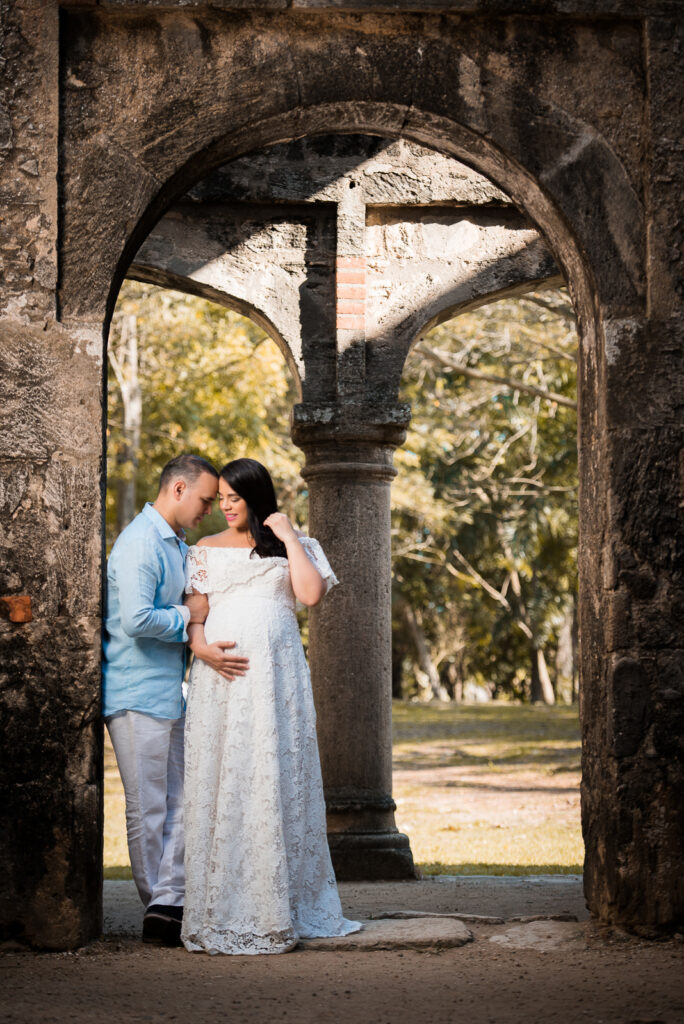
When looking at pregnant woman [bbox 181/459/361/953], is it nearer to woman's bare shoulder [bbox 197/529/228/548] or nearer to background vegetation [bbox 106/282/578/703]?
woman's bare shoulder [bbox 197/529/228/548]

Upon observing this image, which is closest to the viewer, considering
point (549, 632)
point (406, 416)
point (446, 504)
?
point (406, 416)

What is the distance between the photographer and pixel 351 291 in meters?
7.62

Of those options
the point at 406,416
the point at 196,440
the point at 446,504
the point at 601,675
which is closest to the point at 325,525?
the point at 406,416

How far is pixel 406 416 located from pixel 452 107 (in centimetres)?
277

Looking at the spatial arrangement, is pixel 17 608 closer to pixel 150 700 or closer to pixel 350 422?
pixel 150 700

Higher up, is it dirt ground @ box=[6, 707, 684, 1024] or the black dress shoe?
the black dress shoe

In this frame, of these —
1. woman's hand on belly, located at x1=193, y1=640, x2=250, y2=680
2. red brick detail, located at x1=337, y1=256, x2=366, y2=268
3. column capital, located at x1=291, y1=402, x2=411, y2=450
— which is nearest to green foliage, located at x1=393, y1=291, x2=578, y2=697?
red brick detail, located at x1=337, y1=256, x2=366, y2=268

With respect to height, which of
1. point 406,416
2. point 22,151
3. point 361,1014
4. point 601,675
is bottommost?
point 361,1014

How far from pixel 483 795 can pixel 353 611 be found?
559 cm

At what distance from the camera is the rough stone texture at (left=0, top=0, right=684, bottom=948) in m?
4.68

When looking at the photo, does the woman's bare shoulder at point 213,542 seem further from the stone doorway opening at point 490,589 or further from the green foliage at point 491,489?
the green foliage at point 491,489

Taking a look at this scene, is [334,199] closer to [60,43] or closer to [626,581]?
[60,43]

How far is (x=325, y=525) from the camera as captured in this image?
748 cm

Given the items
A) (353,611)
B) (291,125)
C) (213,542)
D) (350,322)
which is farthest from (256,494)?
(350,322)
